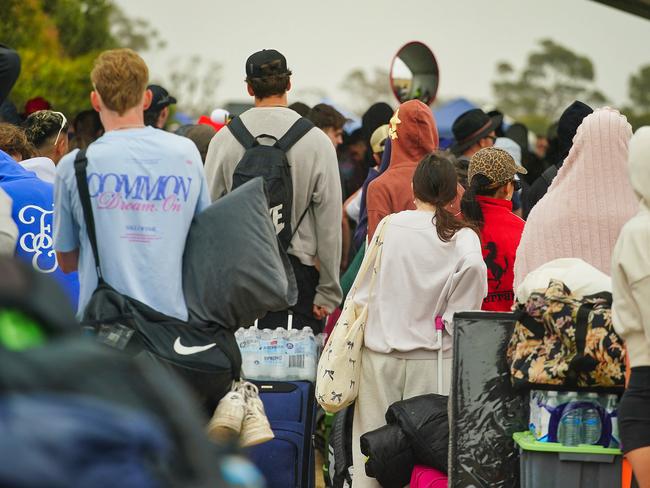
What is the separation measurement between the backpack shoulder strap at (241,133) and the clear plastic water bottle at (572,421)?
2.54 metres

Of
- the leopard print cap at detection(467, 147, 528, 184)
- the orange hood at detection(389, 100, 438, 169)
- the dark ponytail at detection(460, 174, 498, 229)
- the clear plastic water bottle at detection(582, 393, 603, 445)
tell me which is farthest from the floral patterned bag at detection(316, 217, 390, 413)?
the clear plastic water bottle at detection(582, 393, 603, 445)

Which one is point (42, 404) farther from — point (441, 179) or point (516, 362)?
point (441, 179)

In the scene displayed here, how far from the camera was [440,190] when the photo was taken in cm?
666

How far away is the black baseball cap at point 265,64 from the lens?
23.4 feet

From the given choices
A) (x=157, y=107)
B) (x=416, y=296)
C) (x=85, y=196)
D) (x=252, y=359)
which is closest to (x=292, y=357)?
(x=252, y=359)

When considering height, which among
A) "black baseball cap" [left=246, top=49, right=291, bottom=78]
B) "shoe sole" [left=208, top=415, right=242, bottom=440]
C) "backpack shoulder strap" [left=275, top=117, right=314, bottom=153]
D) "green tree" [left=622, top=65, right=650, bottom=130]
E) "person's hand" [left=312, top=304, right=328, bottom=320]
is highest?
"green tree" [left=622, top=65, right=650, bottom=130]

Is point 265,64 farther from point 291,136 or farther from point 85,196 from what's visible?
point 85,196

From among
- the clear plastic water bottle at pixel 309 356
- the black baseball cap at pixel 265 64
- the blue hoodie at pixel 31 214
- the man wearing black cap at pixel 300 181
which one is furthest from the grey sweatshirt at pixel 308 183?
the blue hoodie at pixel 31 214

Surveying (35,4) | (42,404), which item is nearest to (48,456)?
(42,404)

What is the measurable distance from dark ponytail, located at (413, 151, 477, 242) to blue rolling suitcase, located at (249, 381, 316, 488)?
1109 mm

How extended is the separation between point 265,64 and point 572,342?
2724mm

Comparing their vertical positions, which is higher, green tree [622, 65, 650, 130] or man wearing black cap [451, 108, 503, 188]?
green tree [622, 65, 650, 130]

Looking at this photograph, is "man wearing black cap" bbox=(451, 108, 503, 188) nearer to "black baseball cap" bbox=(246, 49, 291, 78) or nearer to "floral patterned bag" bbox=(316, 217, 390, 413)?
"black baseball cap" bbox=(246, 49, 291, 78)

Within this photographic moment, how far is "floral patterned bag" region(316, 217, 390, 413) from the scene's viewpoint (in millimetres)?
6512
